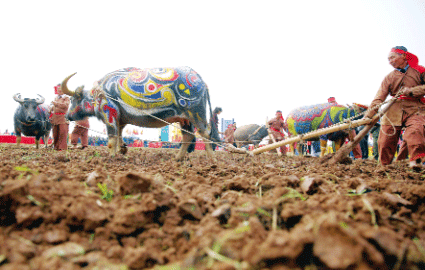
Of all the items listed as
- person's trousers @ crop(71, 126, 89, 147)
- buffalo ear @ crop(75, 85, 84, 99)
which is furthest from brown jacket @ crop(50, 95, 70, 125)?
buffalo ear @ crop(75, 85, 84, 99)

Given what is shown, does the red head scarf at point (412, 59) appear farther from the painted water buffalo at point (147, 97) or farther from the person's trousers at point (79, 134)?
the person's trousers at point (79, 134)

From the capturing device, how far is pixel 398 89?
11.9 feet

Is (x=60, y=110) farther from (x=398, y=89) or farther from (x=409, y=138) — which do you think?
(x=409, y=138)

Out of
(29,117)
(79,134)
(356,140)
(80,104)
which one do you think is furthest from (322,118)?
(29,117)

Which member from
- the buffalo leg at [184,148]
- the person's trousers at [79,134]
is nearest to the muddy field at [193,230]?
the buffalo leg at [184,148]

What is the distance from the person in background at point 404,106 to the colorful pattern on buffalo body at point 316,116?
4198 millimetres

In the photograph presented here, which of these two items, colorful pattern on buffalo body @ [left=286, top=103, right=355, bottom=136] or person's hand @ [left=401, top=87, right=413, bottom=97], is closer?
person's hand @ [left=401, top=87, right=413, bottom=97]

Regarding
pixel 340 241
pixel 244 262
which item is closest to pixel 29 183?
pixel 244 262

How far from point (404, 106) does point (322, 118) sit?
5.03 meters

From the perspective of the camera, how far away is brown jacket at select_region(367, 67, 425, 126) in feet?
11.3

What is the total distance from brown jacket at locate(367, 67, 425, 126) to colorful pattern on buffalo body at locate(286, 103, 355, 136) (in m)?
4.21

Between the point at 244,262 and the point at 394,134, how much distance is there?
12.2 feet

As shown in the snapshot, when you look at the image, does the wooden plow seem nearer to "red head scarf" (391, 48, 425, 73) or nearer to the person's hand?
the person's hand

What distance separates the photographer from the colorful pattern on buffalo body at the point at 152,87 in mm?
4609
